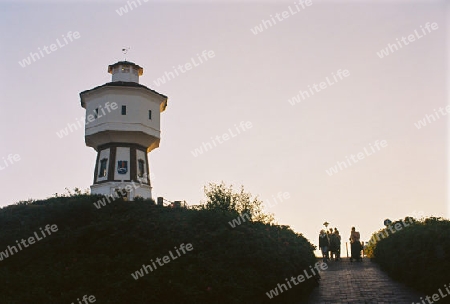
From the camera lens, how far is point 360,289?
1570 cm

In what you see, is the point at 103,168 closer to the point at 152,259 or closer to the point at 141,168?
the point at 141,168

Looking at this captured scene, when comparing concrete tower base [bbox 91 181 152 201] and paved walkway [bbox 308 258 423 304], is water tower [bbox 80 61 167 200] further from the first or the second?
paved walkway [bbox 308 258 423 304]

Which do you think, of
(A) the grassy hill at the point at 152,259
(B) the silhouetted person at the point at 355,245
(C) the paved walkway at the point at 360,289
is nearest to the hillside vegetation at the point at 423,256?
(C) the paved walkway at the point at 360,289

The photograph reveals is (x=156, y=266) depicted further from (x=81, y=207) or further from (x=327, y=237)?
(x=327, y=237)

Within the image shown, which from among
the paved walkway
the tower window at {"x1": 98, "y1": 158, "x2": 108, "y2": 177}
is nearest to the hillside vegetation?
the paved walkway

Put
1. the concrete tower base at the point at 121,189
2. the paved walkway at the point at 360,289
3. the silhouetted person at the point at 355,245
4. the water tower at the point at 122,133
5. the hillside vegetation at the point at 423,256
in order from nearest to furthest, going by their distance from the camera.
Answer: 1. the hillside vegetation at the point at 423,256
2. the paved walkway at the point at 360,289
3. the silhouetted person at the point at 355,245
4. the concrete tower base at the point at 121,189
5. the water tower at the point at 122,133

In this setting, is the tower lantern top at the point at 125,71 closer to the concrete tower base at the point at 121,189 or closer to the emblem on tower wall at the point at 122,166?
the emblem on tower wall at the point at 122,166

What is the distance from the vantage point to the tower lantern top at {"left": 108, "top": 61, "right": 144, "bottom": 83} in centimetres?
3759

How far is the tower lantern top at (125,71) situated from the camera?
37.6 m

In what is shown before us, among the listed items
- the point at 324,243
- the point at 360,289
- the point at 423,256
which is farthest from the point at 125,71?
the point at 423,256

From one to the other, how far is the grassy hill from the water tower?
13.1 m

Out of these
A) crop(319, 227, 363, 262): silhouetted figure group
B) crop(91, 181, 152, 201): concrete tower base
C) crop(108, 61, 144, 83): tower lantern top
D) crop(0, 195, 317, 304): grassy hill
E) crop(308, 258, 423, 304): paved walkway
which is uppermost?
crop(108, 61, 144, 83): tower lantern top

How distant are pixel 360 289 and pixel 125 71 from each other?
27.8 m

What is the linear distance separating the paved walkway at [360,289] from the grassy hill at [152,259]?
75 centimetres
